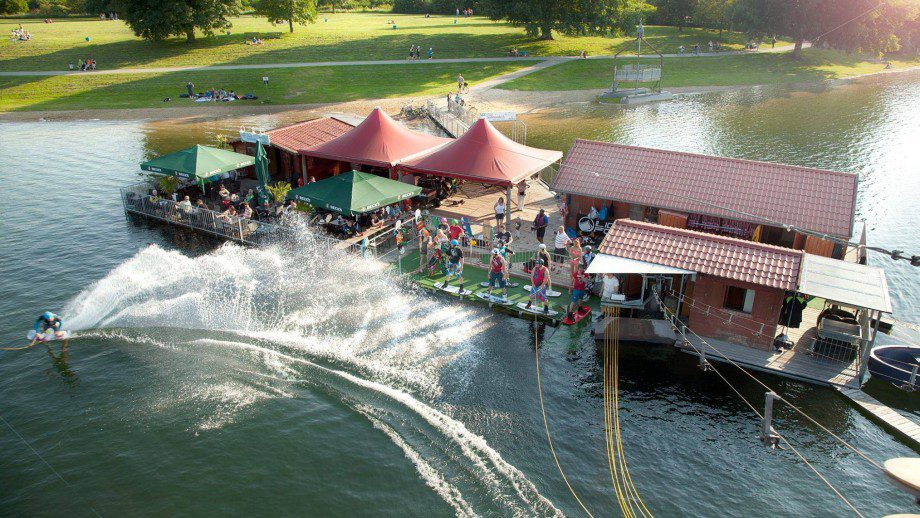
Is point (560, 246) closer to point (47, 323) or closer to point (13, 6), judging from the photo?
point (47, 323)

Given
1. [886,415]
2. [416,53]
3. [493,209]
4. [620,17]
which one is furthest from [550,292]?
[620,17]

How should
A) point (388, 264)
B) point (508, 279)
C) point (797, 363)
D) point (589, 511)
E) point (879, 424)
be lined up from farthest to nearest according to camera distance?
point (388, 264)
point (508, 279)
point (797, 363)
point (879, 424)
point (589, 511)

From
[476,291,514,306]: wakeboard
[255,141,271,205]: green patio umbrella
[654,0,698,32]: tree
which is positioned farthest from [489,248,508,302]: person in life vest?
[654,0,698,32]: tree

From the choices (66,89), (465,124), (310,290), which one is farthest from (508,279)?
(66,89)

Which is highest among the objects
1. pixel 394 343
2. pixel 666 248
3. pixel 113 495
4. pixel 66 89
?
pixel 66 89

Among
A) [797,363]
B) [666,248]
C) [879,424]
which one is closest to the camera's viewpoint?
[879,424]

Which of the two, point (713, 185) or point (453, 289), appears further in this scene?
point (713, 185)

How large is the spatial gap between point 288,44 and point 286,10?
4.22m

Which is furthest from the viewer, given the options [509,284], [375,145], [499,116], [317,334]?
[499,116]

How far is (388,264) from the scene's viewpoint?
27969mm

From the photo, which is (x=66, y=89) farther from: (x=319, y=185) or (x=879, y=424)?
(x=879, y=424)

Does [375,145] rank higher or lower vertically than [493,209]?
→ higher

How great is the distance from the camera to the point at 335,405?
19266mm

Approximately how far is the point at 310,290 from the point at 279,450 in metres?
9.48
